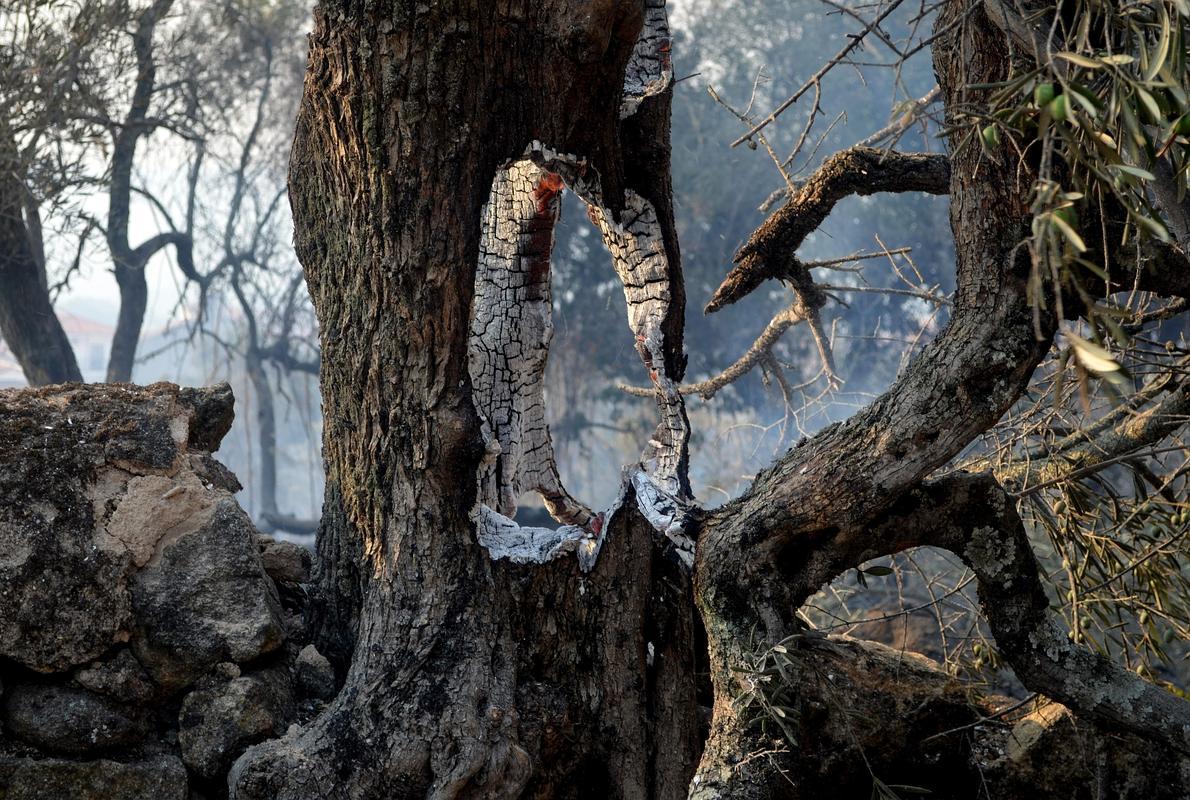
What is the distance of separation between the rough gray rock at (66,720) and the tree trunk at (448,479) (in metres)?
0.41

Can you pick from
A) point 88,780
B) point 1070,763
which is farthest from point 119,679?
point 1070,763

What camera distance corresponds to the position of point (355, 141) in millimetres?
3096

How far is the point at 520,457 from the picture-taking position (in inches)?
141

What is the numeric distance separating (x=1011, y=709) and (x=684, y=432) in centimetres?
140

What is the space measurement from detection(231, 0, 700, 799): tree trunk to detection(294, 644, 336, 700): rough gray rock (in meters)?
0.14

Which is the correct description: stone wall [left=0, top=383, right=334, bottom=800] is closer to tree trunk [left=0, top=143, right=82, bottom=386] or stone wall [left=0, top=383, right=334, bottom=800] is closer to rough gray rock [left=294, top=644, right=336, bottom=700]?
rough gray rock [left=294, top=644, right=336, bottom=700]

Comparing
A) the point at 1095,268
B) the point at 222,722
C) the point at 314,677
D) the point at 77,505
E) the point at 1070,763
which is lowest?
the point at 1070,763

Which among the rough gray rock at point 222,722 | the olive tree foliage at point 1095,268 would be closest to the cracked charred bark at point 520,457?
the rough gray rock at point 222,722

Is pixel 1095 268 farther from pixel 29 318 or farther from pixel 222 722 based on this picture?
pixel 29 318

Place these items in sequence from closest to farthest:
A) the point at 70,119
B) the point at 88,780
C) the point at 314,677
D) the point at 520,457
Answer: the point at 88,780 → the point at 314,677 → the point at 520,457 → the point at 70,119

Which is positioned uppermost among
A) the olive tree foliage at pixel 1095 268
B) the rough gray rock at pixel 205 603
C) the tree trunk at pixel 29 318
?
the tree trunk at pixel 29 318

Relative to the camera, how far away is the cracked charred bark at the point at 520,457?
9.54 ft

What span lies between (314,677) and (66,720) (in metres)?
0.71

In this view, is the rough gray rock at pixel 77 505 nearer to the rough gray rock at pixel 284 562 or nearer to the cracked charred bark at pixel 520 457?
the rough gray rock at pixel 284 562
